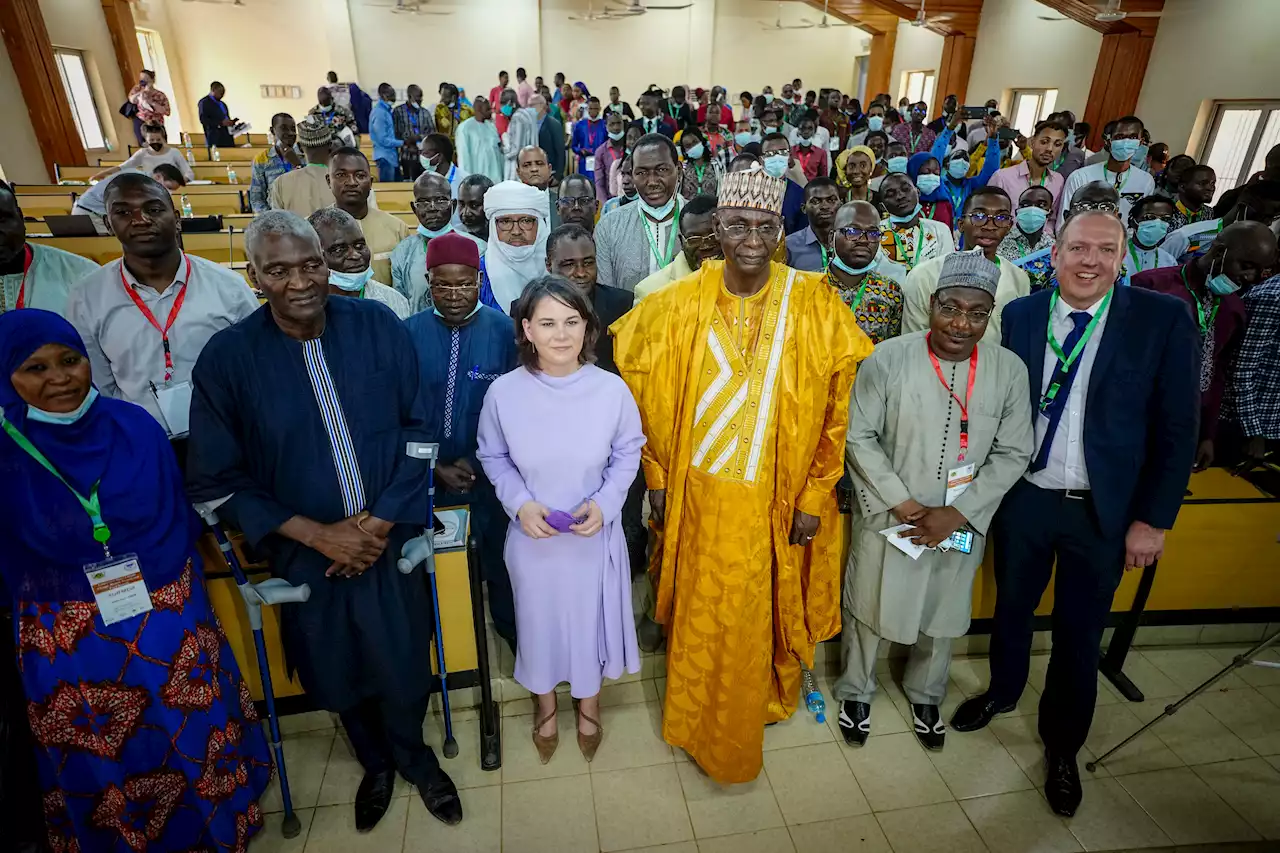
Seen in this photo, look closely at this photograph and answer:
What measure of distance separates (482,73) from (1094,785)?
19492 mm

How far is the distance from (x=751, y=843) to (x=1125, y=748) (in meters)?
1.69

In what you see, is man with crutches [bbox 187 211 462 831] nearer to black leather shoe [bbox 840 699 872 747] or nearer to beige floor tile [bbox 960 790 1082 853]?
black leather shoe [bbox 840 699 872 747]

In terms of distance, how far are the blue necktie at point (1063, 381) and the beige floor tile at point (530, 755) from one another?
7.06 feet

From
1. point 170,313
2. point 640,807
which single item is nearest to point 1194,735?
point 640,807

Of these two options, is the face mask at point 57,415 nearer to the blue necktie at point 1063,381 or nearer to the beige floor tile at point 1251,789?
the blue necktie at point 1063,381

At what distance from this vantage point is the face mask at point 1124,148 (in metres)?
5.56

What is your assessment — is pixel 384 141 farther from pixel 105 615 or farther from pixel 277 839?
pixel 277 839

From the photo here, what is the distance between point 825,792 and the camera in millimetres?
2559

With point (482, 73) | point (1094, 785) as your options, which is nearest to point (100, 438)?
point (1094, 785)

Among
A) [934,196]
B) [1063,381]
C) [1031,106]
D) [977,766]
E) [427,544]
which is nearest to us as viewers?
[427,544]

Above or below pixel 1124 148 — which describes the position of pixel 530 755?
below

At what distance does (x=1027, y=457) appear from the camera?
2.35 meters

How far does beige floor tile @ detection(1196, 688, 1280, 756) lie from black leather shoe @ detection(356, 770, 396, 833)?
11.7 feet

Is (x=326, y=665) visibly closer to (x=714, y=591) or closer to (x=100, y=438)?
(x=100, y=438)
